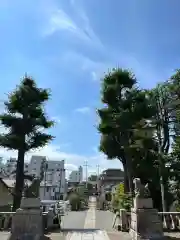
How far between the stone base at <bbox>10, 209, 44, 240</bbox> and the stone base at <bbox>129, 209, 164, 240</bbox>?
149 inches

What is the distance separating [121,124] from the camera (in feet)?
53.7

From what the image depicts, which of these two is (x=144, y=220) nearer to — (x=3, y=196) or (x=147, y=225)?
(x=147, y=225)

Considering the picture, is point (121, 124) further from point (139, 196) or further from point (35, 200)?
point (35, 200)

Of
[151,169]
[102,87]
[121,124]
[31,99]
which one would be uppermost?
[102,87]

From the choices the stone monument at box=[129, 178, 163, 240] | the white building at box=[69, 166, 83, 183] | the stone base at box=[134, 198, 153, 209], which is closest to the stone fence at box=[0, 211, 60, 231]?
the stone monument at box=[129, 178, 163, 240]

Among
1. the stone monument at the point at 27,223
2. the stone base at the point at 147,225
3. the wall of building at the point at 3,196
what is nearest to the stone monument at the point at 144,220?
the stone base at the point at 147,225

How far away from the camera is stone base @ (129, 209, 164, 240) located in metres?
9.94

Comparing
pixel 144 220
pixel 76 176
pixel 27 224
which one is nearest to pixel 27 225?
pixel 27 224

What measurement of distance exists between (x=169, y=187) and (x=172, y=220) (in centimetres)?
710

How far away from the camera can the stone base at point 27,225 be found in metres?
9.98

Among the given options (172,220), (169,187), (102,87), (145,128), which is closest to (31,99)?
(102,87)

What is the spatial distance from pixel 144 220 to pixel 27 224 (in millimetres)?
4545

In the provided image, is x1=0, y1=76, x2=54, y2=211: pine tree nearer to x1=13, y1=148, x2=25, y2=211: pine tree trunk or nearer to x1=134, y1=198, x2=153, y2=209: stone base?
x1=13, y1=148, x2=25, y2=211: pine tree trunk

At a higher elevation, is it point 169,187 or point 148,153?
point 148,153
